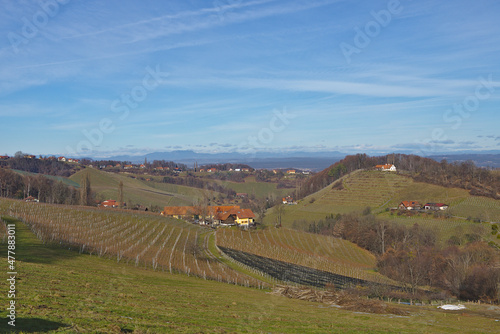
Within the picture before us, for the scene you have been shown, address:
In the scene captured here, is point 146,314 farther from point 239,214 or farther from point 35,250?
point 239,214

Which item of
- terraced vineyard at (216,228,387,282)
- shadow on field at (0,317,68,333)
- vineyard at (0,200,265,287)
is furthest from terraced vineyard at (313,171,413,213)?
shadow on field at (0,317,68,333)

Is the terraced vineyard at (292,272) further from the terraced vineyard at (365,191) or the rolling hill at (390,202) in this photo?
the terraced vineyard at (365,191)

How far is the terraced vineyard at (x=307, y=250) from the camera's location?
2702 inches

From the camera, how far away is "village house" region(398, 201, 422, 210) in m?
122

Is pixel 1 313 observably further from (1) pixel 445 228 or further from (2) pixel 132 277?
(1) pixel 445 228

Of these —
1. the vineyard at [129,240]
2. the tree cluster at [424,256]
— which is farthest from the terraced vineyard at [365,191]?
the vineyard at [129,240]

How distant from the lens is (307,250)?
83.3m

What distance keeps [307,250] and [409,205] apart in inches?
2319

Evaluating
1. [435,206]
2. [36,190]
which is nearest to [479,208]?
[435,206]

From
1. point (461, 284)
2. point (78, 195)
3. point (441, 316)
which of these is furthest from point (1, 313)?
point (78, 195)

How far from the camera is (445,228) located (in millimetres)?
98750

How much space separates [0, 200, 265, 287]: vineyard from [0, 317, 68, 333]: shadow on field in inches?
972

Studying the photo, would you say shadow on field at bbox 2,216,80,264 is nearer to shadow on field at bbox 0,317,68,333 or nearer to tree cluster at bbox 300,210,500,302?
shadow on field at bbox 0,317,68,333

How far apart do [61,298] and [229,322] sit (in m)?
7.31
